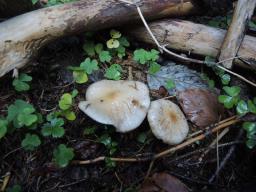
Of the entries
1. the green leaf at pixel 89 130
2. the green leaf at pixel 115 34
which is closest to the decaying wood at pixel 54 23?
the green leaf at pixel 115 34

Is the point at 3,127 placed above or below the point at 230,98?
above

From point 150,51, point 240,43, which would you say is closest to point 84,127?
point 150,51

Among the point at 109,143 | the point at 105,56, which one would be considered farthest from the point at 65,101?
the point at 105,56

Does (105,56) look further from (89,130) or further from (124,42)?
(89,130)

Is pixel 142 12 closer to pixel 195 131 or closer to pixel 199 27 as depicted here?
pixel 199 27

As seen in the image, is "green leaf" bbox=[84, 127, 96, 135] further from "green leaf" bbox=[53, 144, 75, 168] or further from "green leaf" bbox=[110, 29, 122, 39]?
"green leaf" bbox=[110, 29, 122, 39]

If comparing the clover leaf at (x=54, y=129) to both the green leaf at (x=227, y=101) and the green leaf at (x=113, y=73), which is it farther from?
the green leaf at (x=227, y=101)
